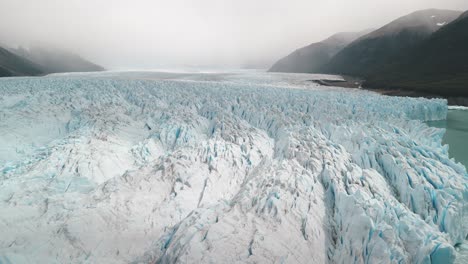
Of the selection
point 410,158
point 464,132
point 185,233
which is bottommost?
point 464,132

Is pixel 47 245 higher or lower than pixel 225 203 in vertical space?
lower

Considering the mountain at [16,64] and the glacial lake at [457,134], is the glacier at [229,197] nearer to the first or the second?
the glacial lake at [457,134]

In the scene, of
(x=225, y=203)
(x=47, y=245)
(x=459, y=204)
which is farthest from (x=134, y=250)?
(x=459, y=204)

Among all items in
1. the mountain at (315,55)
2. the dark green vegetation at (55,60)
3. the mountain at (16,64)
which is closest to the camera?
the mountain at (16,64)

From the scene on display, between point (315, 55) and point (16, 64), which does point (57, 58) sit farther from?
point (315, 55)

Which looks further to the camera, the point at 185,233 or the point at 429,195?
the point at 429,195

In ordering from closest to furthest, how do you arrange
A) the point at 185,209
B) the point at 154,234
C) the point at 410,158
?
the point at 154,234
the point at 185,209
the point at 410,158

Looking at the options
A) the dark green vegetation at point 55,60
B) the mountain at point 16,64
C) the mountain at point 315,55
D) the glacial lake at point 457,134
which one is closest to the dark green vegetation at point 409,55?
the mountain at point 315,55

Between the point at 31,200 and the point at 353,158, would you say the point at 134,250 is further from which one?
the point at 353,158
